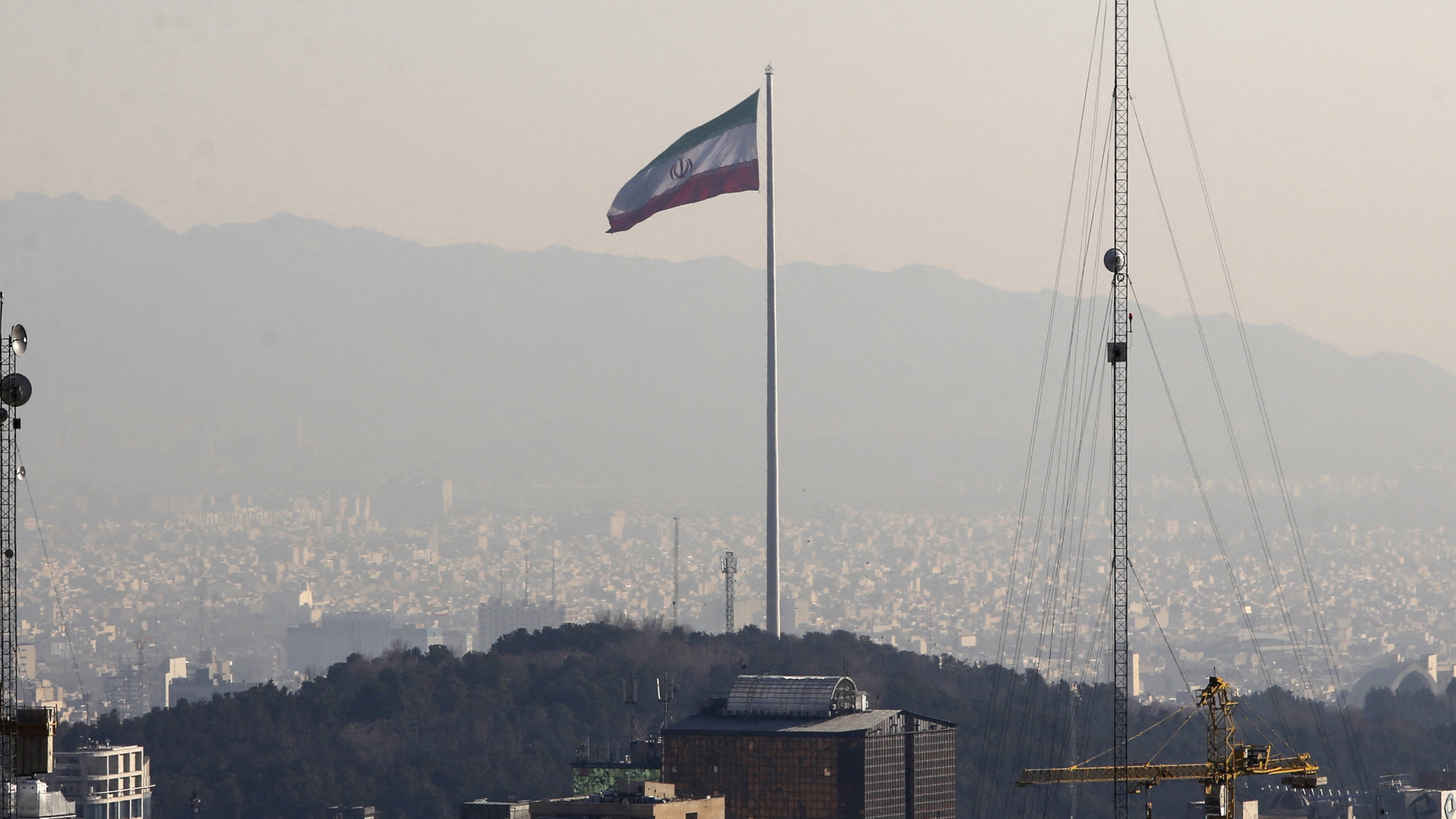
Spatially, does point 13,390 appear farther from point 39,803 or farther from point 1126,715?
point 39,803

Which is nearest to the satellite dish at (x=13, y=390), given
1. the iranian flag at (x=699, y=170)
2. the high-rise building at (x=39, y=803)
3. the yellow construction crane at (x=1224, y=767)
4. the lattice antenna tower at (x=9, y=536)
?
the lattice antenna tower at (x=9, y=536)

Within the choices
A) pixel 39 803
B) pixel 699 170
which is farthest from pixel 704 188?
pixel 39 803

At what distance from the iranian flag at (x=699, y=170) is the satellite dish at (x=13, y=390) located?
7422cm

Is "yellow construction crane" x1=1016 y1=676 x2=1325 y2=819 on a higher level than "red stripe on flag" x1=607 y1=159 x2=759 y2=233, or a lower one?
lower

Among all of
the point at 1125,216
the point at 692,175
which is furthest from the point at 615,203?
the point at 1125,216

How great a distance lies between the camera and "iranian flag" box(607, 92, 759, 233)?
496ft

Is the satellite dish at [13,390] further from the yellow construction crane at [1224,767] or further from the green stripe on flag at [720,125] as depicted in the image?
the green stripe on flag at [720,125]

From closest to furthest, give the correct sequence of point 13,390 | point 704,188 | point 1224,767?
point 13,390
point 1224,767
point 704,188

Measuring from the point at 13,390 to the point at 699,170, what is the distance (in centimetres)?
8313

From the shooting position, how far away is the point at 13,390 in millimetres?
75625

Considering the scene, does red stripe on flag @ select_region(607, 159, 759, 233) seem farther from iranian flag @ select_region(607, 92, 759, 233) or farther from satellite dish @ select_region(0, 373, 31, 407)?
satellite dish @ select_region(0, 373, 31, 407)

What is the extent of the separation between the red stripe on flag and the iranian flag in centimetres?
3

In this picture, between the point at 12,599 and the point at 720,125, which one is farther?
the point at 720,125

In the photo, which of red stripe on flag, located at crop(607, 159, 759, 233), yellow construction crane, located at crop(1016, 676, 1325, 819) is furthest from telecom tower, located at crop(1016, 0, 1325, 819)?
red stripe on flag, located at crop(607, 159, 759, 233)
